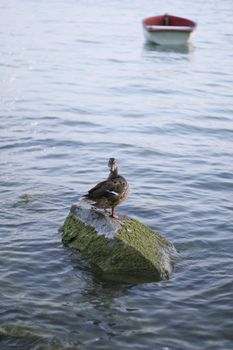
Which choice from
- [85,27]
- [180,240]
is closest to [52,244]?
[180,240]

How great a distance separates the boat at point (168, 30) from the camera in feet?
107

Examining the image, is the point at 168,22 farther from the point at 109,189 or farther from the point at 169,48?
the point at 109,189

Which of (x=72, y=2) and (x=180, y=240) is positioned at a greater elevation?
(x=72, y=2)

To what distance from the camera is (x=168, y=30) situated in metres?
32.7

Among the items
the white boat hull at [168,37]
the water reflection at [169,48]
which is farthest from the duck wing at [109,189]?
the white boat hull at [168,37]

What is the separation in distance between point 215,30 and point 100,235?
31681 millimetres

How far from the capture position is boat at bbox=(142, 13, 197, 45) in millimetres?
32656

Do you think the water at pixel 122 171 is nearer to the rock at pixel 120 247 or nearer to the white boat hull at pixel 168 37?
the rock at pixel 120 247

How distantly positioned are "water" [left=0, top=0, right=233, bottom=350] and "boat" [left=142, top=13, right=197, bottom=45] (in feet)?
2.03

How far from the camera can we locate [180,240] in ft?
33.9

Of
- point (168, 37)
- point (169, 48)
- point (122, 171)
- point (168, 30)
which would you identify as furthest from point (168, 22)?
point (122, 171)

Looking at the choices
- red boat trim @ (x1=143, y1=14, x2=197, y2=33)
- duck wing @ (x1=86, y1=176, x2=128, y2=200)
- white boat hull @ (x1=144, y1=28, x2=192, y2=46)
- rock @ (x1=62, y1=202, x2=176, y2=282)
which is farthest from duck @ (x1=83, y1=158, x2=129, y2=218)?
red boat trim @ (x1=143, y1=14, x2=197, y2=33)

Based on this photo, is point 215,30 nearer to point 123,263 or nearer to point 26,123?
point 26,123

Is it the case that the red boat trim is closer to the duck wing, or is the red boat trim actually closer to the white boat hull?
the white boat hull
